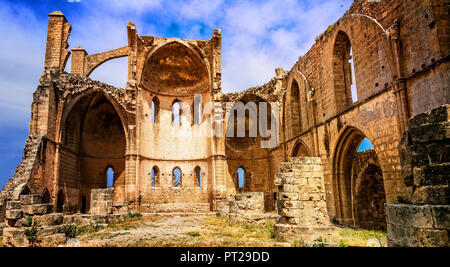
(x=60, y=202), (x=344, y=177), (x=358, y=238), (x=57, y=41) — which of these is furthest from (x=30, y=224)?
(x=57, y=41)

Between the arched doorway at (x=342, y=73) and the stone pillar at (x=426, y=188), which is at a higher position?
the arched doorway at (x=342, y=73)

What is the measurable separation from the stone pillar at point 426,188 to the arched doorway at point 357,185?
351 inches

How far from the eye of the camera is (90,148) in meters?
21.0

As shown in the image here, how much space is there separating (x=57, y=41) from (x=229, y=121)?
476 inches

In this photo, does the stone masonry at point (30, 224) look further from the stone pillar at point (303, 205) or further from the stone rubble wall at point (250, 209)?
the stone rubble wall at point (250, 209)

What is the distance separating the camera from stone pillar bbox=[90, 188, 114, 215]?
12343mm

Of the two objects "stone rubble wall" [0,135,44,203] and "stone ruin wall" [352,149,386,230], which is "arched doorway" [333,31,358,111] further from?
"stone rubble wall" [0,135,44,203]

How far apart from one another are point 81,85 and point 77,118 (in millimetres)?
2875

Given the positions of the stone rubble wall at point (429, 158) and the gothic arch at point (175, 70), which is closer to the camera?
the stone rubble wall at point (429, 158)

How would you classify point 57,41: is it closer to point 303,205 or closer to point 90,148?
point 90,148

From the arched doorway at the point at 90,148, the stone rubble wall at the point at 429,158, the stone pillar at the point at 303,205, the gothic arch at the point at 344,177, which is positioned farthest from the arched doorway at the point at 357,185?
the arched doorway at the point at 90,148

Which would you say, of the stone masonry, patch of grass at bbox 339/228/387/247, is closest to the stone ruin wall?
patch of grass at bbox 339/228/387/247

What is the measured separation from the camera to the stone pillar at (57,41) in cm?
1709
